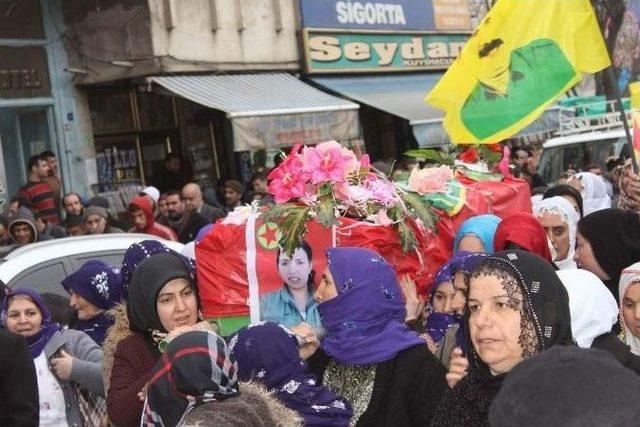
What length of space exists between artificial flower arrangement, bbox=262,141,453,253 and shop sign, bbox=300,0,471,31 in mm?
13409

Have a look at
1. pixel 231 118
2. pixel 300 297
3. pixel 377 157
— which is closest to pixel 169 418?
pixel 300 297

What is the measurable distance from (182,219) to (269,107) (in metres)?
3.91

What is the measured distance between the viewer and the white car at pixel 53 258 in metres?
6.77

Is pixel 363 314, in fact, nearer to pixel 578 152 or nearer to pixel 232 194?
pixel 232 194

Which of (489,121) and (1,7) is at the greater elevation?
(1,7)

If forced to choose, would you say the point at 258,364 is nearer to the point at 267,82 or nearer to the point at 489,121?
the point at 489,121

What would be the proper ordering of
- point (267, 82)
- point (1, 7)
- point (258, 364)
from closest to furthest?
point (258, 364) < point (1, 7) < point (267, 82)

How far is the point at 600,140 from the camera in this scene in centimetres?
1559

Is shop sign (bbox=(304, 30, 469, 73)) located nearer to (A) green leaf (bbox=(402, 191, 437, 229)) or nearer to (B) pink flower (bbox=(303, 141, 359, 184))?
(A) green leaf (bbox=(402, 191, 437, 229))

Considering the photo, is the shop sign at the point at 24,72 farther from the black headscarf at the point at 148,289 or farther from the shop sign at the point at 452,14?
the black headscarf at the point at 148,289

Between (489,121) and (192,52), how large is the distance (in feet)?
32.3

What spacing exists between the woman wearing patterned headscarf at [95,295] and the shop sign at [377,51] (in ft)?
41.4

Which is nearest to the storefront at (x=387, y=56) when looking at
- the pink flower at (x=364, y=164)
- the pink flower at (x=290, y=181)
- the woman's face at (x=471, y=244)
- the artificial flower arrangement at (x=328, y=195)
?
the woman's face at (x=471, y=244)

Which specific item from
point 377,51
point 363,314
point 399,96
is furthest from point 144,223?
point 377,51
